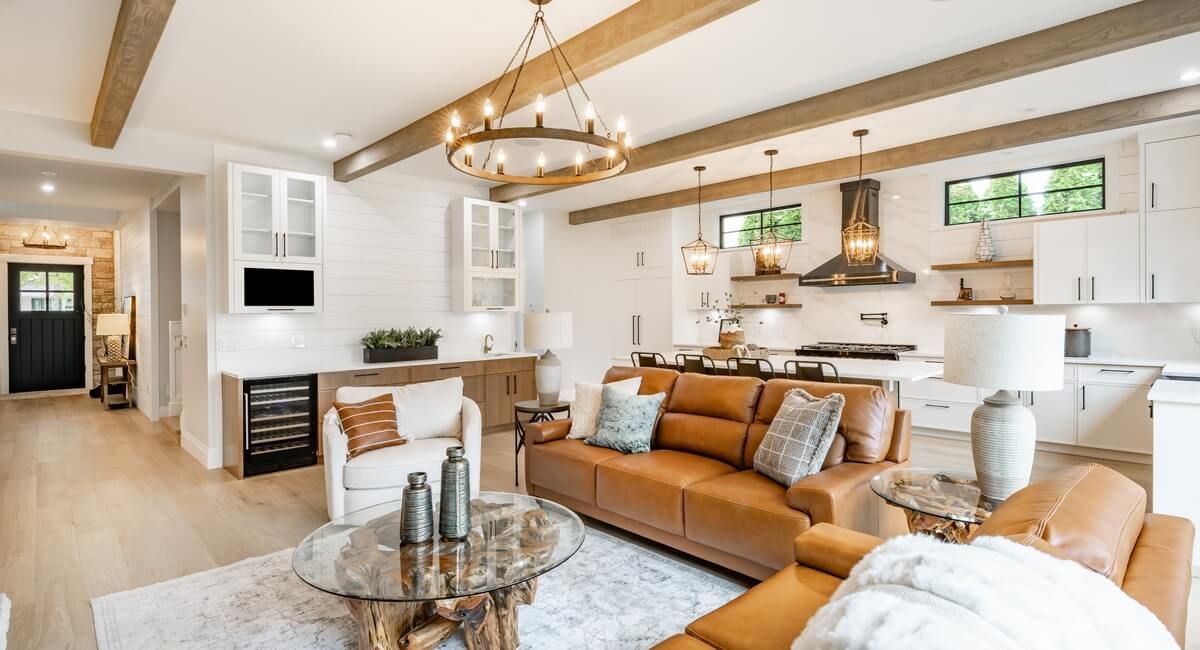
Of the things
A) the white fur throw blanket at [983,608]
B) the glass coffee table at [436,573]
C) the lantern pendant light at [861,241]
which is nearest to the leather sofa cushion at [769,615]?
the white fur throw blanket at [983,608]

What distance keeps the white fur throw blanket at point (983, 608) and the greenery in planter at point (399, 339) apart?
5738 mm

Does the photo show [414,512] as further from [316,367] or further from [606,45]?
[316,367]

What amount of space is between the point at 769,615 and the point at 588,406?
250 cm

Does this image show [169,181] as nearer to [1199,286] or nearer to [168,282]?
[168,282]

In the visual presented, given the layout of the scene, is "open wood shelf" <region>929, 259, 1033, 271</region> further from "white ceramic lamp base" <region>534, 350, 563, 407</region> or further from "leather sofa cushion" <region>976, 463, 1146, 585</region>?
"leather sofa cushion" <region>976, 463, 1146, 585</region>

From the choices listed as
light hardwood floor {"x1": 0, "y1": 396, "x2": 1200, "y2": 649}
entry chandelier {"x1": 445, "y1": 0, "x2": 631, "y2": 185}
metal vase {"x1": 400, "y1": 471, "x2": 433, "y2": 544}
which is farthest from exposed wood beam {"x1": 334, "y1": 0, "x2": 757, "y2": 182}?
light hardwood floor {"x1": 0, "y1": 396, "x2": 1200, "y2": 649}

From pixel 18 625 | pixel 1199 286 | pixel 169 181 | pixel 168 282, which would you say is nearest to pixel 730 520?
pixel 18 625

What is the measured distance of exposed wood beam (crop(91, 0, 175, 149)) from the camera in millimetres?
2830

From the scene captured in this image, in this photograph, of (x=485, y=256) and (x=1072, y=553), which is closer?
(x=1072, y=553)

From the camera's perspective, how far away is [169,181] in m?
6.64

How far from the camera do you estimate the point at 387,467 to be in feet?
11.6

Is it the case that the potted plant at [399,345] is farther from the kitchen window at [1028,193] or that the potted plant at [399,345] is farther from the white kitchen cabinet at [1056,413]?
the white kitchen cabinet at [1056,413]

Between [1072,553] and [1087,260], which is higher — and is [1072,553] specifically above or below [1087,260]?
below

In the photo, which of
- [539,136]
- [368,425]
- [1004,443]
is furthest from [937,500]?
[368,425]
